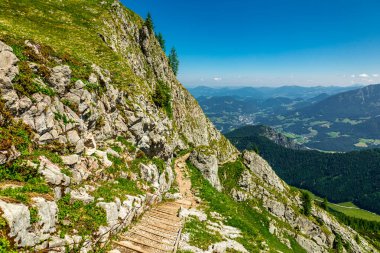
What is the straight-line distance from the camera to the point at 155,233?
21.8 m

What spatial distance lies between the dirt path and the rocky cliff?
107 centimetres

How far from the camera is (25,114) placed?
2139 centimetres

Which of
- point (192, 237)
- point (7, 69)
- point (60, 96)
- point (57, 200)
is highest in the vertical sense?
point (7, 69)

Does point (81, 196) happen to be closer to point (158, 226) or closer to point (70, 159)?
point (70, 159)

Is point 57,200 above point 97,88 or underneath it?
underneath

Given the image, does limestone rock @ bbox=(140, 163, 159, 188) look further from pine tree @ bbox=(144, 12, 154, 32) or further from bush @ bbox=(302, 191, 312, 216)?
bush @ bbox=(302, 191, 312, 216)

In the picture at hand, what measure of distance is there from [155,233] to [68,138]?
12.6 meters

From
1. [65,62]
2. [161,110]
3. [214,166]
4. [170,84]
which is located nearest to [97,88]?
[65,62]

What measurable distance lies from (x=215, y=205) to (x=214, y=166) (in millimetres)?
25168

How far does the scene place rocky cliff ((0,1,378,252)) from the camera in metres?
15.7

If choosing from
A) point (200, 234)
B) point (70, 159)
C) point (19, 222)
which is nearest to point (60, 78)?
point (70, 159)

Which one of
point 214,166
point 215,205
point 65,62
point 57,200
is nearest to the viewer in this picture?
point 57,200

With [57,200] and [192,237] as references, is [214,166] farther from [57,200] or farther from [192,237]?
[57,200]

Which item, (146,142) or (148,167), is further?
(146,142)
